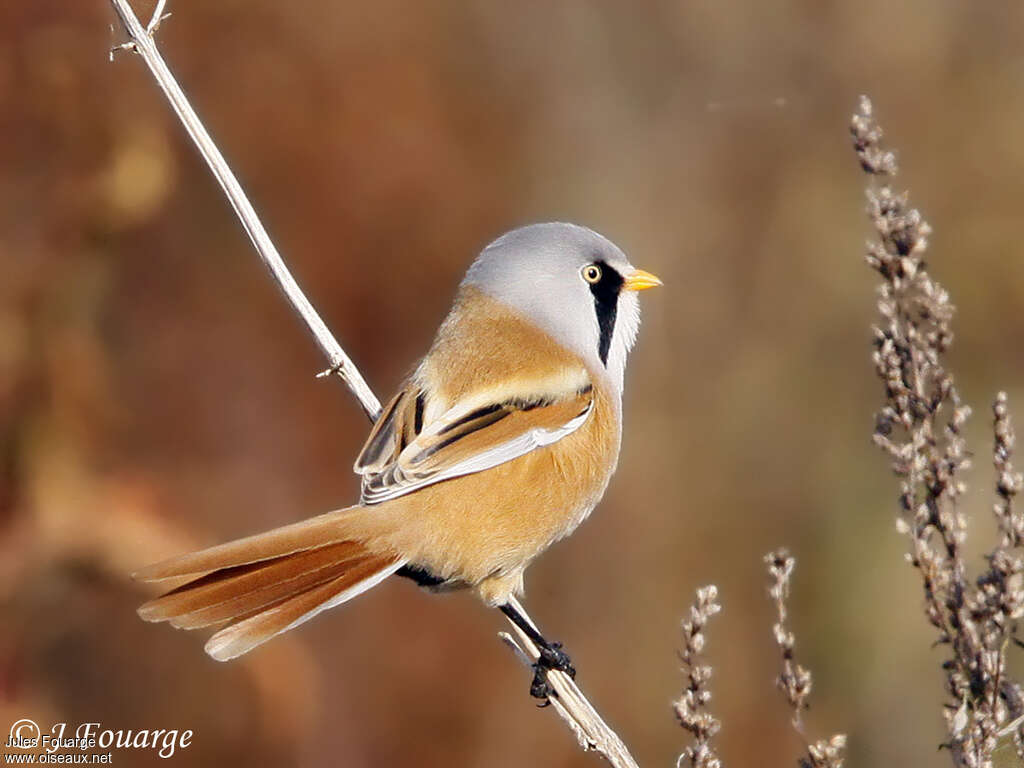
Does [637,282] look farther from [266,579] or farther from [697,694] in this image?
[697,694]

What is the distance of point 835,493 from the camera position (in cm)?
514

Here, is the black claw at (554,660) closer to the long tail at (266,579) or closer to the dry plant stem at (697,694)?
the long tail at (266,579)

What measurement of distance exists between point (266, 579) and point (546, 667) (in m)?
0.93

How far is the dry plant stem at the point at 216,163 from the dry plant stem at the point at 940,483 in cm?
150

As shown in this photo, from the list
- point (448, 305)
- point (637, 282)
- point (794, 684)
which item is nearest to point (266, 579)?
point (794, 684)

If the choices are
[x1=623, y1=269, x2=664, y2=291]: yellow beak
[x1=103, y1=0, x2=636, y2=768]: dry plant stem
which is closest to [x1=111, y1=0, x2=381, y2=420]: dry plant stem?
[x1=103, y1=0, x2=636, y2=768]: dry plant stem

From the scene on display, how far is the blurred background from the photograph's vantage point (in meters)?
4.49

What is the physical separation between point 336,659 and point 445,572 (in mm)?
1845

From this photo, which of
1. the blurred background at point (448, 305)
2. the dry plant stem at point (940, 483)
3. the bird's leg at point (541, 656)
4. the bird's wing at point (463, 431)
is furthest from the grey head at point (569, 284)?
the blurred background at point (448, 305)

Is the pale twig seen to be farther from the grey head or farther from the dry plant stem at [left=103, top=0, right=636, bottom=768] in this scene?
the grey head

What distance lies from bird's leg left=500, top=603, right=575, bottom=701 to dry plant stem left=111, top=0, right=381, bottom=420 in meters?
0.90

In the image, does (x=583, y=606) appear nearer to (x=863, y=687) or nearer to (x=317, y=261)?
(x=863, y=687)

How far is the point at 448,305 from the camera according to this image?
17.6ft

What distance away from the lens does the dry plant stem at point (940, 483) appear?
226 cm
